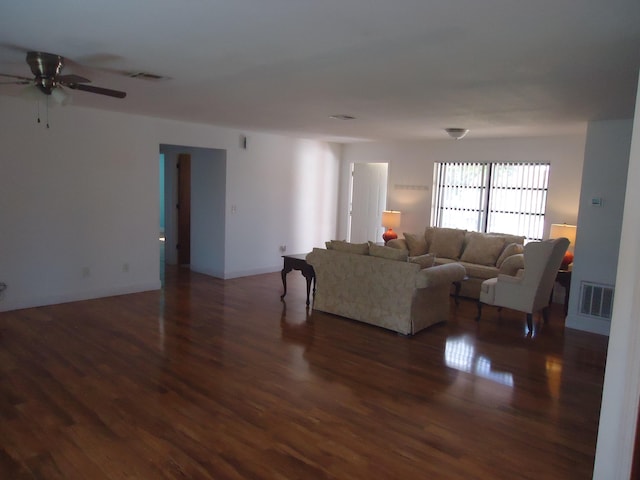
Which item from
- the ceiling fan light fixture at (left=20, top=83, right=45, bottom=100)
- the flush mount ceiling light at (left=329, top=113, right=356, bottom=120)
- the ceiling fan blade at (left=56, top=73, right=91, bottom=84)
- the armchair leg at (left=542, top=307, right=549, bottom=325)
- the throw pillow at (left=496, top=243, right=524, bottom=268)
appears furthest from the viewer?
the throw pillow at (left=496, top=243, right=524, bottom=268)

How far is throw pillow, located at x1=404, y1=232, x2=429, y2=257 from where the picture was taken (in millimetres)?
7383

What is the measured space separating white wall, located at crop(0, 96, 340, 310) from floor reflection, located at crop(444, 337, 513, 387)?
4061 millimetres

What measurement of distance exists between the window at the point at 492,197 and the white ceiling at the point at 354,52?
6.92ft

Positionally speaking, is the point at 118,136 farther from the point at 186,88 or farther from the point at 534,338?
the point at 534,338

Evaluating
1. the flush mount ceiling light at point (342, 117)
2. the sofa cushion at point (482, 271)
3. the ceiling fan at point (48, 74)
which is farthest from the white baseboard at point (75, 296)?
the sofa cushion at point (482, 271)

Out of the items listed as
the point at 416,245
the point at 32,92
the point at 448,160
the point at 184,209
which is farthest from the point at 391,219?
the point at 32,92

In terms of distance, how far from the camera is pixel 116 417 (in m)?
3.08

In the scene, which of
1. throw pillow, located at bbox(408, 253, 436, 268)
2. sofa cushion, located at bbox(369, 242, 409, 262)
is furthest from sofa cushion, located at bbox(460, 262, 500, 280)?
sofa cushion, located at bbox(369, 242, 409, 262)

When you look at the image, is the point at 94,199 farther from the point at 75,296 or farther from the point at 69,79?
the point at 69,79

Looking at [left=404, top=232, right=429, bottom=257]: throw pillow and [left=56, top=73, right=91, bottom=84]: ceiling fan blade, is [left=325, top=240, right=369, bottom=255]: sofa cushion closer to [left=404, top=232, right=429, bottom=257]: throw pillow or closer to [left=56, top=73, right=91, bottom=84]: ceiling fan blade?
[left=404, top=232, right=429, bottom=257]: throw pillow

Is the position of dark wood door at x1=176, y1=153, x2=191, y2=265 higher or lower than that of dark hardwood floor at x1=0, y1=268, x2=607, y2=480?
higher

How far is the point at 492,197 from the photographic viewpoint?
7512mm

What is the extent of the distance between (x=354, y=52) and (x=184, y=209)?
6.20 m

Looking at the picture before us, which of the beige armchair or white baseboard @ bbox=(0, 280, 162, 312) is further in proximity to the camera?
white baseboard @ bbox=(0, 280, 162, 312)
